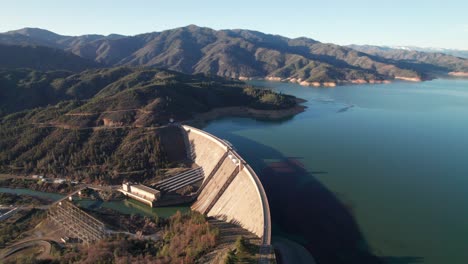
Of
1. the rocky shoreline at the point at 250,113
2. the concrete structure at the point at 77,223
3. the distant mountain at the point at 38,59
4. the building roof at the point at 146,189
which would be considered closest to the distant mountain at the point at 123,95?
the rocky shoreline at the point at 250,113

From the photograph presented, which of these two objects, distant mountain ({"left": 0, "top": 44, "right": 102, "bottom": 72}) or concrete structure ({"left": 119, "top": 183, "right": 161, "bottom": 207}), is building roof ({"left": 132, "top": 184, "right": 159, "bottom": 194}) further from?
distant mountain ({"left": 0, "top": 44, "right": 102, "bottom": 72})

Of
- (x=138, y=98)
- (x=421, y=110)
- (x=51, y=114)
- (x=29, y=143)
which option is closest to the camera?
(x=29, y=143)

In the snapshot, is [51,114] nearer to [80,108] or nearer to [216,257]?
[80,108]

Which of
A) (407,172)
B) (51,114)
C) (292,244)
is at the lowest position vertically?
(292,244)

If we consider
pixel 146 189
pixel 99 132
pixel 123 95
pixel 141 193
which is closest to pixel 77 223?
pixel 141 193

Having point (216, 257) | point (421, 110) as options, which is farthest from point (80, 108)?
point (421, 110)

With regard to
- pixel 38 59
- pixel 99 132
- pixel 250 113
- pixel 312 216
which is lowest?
pixel 312 216

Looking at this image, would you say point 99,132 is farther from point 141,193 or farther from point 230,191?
point 230,191
